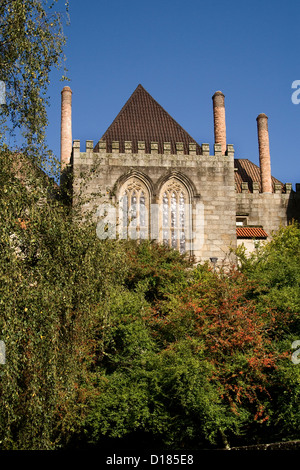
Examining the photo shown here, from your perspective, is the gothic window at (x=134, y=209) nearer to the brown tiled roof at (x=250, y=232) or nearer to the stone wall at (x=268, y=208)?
the brown tiled roof at (x=250, y=232)

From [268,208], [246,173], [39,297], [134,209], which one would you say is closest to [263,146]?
[246,173]

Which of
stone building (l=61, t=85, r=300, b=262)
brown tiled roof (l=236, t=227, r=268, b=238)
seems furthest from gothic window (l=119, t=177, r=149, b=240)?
brown tiled roof (l=236, t=227, r=268, b=238)

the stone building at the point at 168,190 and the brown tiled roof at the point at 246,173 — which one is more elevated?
the brown tiled roof at the point at 246,173

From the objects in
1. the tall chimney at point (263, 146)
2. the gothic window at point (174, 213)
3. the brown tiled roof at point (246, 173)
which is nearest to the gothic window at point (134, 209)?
the gothic window at point (174, 213)

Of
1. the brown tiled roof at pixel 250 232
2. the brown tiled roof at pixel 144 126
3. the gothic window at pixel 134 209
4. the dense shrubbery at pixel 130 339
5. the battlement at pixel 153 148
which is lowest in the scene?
the dense shrubbery at pixel 130 339

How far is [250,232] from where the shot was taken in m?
29.7

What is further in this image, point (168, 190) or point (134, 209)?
point (168, 190)

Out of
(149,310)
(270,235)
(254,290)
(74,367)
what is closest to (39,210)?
(74,367)

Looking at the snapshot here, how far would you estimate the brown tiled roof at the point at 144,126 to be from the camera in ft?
100

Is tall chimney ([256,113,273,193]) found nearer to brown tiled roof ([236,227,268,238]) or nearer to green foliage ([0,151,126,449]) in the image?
brown tiled roof ([236,227,268,238])

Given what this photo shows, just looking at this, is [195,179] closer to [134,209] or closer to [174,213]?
[174,213]

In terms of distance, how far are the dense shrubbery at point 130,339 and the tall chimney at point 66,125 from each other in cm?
833

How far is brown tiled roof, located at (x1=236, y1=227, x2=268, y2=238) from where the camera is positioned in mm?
29297

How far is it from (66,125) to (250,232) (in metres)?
10.4
